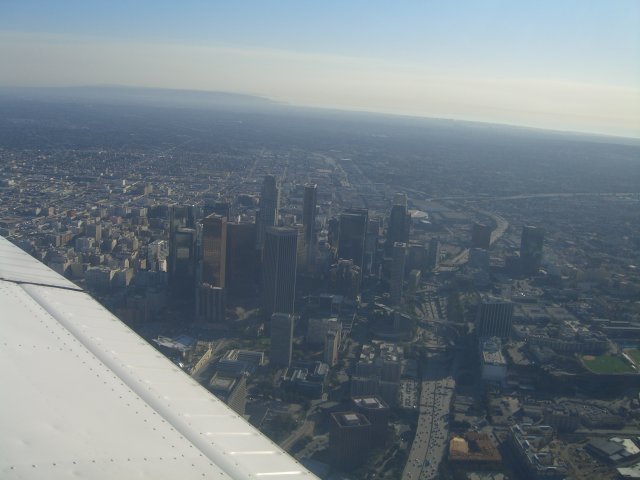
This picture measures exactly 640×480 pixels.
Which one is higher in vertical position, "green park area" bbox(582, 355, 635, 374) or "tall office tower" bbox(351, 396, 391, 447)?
"tall office tower" bbox(351, 396, 391, 447)

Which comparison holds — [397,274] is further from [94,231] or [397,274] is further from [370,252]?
[94,231]

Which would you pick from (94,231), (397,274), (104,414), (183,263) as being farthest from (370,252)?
(104,414)

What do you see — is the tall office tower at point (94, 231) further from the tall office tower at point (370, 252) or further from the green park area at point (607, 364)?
the green park area at point (607, 364)

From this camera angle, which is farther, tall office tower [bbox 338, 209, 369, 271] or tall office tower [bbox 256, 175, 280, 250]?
tall office tower [bbox 256, 175, 280, 250]

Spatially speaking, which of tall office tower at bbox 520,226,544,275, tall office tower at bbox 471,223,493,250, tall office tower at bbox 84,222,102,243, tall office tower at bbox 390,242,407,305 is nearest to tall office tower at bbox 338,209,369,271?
tall office tower at bbox 390,242,407,305

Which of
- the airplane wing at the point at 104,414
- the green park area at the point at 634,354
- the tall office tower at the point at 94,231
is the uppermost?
the airplane wing at the point at 104,414

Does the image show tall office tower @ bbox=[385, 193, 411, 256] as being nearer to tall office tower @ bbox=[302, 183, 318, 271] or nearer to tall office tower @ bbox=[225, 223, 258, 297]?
tall office tower @ bbox=[302, 183, 318, 271]

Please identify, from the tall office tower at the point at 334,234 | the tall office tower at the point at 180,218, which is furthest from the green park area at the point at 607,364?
the tall office tower at the point at 180,218
